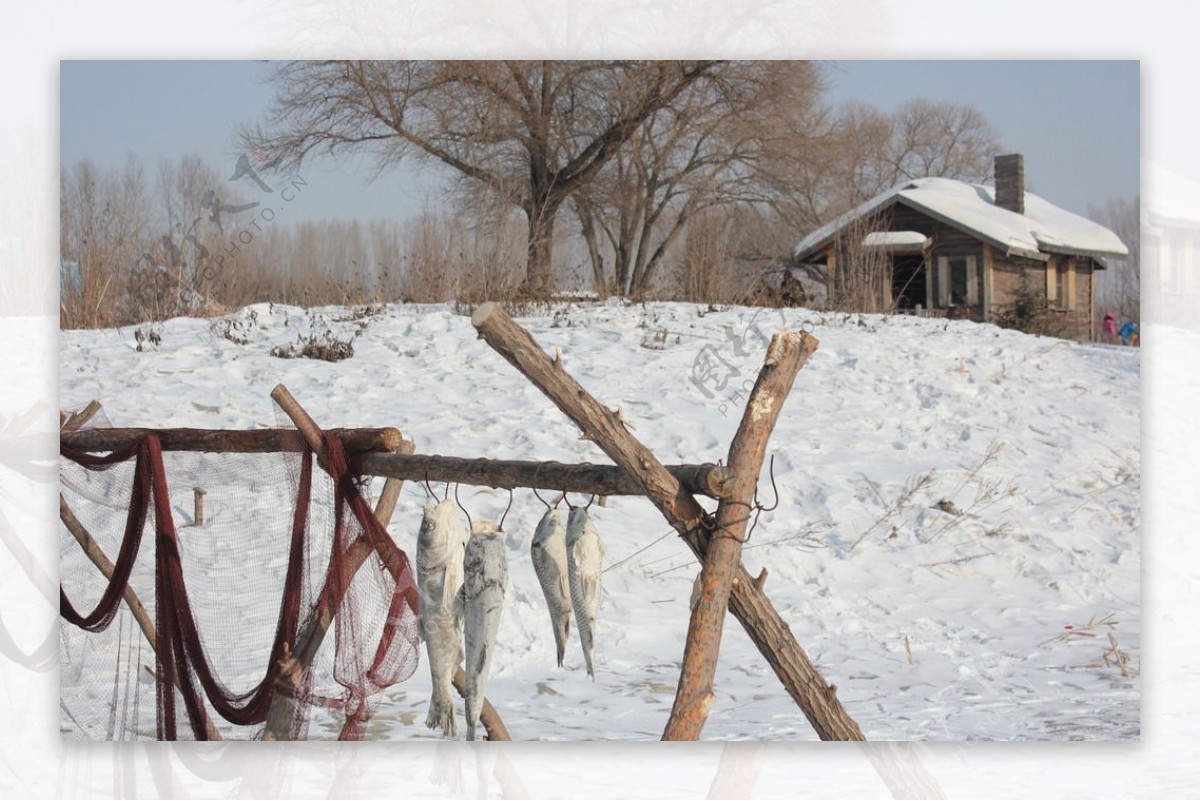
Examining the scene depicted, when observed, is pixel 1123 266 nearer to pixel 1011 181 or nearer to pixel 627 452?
pixel 1011 181

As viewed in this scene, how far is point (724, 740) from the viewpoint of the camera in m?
2.73

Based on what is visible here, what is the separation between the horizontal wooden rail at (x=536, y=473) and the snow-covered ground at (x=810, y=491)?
1.11m

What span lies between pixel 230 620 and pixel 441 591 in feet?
5.04

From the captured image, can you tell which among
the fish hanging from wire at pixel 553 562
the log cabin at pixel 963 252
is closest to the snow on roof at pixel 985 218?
the log cabin at pixel 963 252

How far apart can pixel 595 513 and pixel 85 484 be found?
163 centimetres

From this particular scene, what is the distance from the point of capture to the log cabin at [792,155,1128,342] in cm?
375

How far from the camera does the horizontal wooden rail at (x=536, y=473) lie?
1.67 m

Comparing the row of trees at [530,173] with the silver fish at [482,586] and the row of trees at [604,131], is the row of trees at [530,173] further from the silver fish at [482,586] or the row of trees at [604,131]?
the silver fish at [482,586]

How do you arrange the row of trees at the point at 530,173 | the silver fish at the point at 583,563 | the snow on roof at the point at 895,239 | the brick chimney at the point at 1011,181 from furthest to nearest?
the snow on roof at the point at 895,239
the brick chimney at the point at 1011,181
the row of trees at the point at 530,173
the silver fish at the point at 583,563

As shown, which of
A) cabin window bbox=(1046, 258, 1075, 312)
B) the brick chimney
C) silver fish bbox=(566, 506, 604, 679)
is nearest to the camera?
silver fish bbox=(566, 506, 604, 679)

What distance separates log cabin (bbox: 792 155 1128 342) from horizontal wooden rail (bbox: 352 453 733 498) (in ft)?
6.89

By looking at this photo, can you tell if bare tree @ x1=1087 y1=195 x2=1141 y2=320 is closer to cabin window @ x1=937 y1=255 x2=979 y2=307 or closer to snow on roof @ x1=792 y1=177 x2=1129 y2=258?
snow on roof @ x1=792 y1=177 x2=1129 y2=258

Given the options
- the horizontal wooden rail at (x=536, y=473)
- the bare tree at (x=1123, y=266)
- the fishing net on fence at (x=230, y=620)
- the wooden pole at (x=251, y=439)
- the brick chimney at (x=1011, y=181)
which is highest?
the brick chimney at (x=1011, y=181)

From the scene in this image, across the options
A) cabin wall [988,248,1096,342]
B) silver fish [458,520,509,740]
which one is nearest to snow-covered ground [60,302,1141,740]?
cabin wall [988,248,1096,342]
